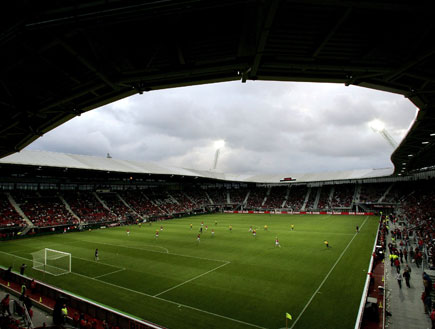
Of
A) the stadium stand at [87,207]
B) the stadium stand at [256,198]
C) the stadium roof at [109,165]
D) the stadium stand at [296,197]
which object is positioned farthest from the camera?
the stadium stand at [256,198]

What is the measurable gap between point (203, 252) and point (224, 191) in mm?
69319

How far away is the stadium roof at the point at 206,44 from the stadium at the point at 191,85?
3 centimetres

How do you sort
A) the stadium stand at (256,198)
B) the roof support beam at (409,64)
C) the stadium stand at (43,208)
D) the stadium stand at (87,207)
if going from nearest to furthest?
the roof support beam at (409,64), the stadium stand at (43,208), the stadium stand at (87,207), the stadium stand at (256,198)

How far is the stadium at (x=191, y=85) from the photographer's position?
5707 millimetres

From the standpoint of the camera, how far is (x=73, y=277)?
21.9m

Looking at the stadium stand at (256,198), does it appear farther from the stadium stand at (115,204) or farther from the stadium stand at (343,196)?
the stadium stand at (115,204)

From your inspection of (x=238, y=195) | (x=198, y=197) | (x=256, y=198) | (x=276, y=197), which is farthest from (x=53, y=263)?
(x=238, y=195)

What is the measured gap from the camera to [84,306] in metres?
15.0

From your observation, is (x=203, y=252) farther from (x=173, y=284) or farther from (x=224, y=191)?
(x=224, y=191)

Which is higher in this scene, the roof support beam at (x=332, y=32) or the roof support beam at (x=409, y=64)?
the roof support beam at (x=332, y=32)

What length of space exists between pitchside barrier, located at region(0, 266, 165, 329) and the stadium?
0.29 feet

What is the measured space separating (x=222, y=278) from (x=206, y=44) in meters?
18.1

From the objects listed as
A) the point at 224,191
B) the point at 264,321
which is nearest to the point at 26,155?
the point at 264,321

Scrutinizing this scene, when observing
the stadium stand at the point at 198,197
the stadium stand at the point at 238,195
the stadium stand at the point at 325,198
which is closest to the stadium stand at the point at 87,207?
the stadium stand at the point at 198,197
